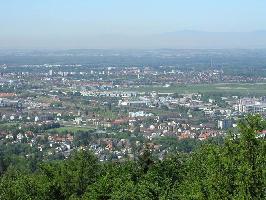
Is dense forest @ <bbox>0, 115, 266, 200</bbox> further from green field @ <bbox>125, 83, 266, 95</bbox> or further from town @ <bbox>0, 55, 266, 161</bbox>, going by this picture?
green field @ <bbox>125, 83, 266, 95</bbox>

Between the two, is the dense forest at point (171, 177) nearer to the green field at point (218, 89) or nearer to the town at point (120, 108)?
the town at point (120, 108)

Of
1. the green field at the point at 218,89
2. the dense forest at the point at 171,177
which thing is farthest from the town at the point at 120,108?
the dense forest at the point at 171,177

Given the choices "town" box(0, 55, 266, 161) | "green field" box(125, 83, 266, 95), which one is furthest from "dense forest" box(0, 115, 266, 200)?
"green field" box(125, 83, 266, 95)

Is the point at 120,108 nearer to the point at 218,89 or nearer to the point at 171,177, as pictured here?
the point at 218,89

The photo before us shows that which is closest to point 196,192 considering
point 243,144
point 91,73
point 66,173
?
point 243,144

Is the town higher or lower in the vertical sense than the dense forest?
lower

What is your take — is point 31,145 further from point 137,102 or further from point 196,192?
point 196,192
